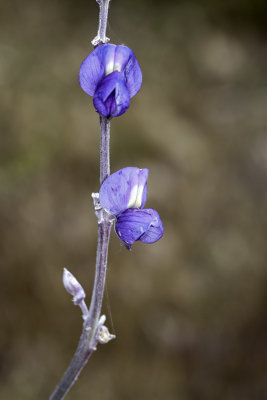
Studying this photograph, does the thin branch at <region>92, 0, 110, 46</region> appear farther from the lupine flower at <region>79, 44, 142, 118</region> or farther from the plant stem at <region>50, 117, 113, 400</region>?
the plant stem at <region>50, 117, 113, 400</region>

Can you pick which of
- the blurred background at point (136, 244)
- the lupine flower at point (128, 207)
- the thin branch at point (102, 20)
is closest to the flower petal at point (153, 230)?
the lupine flower at point (128, 207)

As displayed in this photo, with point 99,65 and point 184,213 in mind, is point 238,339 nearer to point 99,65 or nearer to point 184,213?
point 184,213

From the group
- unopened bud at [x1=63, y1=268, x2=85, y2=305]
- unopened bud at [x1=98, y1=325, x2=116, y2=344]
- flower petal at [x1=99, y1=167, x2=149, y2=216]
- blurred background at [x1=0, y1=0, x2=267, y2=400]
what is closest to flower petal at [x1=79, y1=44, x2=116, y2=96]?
flower petal at [x1=99, y1=167, x2=149, y2=216]

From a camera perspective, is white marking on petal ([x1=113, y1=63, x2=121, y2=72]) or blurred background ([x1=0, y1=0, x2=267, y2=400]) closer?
white marking on petal ([x1=113, y1=63, x2=121, y2=72])

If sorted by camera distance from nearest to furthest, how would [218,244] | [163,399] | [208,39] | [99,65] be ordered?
[99,65]
[163,399]
[218,244]
[208,39]

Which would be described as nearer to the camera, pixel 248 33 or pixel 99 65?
pixel 99 65

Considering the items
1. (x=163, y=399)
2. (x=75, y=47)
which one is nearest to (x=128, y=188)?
(x=163, y=399)
